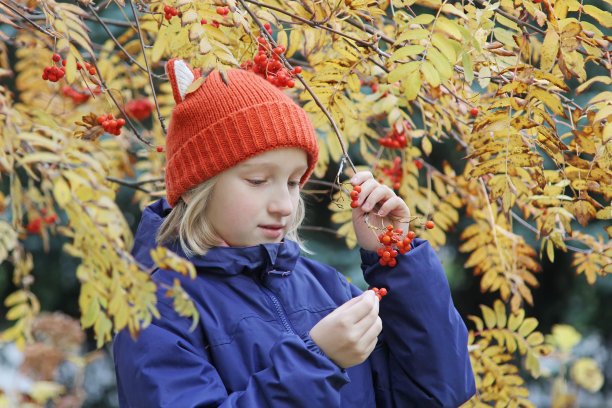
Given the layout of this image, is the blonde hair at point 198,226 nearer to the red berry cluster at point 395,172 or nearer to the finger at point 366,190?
the finger at point 366,190

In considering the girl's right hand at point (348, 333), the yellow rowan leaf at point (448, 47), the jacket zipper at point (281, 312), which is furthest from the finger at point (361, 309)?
the yellow rowan leaf at point (448, 47)

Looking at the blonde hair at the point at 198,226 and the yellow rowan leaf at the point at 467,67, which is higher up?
the yellow rowan leaf at the point at 467,67

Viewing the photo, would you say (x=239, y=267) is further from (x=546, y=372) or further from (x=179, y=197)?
(x=546, y=372)

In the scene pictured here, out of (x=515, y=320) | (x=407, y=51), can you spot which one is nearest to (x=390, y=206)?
(x=407, y=51)

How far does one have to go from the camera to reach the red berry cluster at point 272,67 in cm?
175

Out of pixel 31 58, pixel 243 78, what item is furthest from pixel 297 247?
pixel 31 58

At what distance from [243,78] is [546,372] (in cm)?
166

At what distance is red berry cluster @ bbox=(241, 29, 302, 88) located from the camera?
69.0 inches

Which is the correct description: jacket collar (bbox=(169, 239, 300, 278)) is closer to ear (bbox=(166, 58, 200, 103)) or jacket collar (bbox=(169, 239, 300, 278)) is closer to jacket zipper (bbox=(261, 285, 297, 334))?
jacket zipper (bbox=(261, 285, 297, 334))

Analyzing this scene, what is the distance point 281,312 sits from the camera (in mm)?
1606

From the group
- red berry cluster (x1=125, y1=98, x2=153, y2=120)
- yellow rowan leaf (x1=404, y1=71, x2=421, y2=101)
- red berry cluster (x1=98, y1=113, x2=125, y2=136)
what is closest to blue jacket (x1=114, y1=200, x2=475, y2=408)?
red berry cluster (x1=98, y1=113, x2=125, y2=136)

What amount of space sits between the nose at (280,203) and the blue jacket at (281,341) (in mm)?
87

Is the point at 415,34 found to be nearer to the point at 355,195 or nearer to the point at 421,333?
the point at 355,195

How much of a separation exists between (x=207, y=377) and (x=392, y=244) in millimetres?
543
